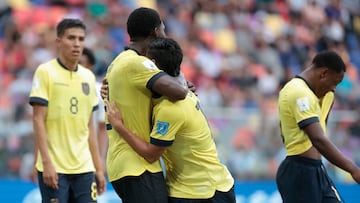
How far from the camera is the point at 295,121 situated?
7.82m

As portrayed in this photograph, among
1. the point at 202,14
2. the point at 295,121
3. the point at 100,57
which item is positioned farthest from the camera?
the point at 202,14

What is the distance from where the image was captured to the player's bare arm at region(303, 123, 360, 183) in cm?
742

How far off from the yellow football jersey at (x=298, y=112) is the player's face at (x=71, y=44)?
202cm

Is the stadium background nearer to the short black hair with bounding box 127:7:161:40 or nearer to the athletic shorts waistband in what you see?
the athletic shorts waistband

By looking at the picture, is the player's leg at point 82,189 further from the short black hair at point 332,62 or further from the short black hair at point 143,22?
Result: the short black hair at point 332,62

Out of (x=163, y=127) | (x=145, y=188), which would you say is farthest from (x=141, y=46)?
(x=145, y=188)

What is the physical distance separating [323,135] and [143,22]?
2.03 metres

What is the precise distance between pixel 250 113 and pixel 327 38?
21.1ft

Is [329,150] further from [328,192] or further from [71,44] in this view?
[71,44]

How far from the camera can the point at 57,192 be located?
802 cm

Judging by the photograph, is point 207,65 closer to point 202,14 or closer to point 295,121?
point 202,14

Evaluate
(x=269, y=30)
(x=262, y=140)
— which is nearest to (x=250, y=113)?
(x=262, y=140)

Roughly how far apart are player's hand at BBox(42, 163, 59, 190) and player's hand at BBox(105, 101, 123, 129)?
1.58 metres

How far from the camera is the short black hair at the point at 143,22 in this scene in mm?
6406
